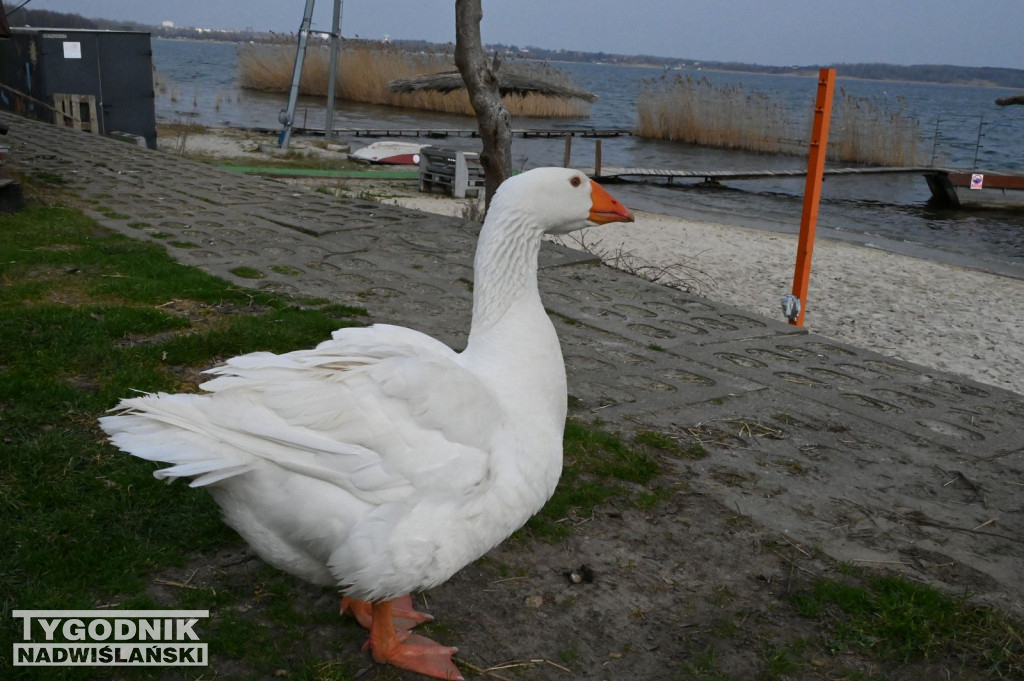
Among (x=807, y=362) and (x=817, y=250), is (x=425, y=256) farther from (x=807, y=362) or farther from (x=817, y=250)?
(x=817, y=250)

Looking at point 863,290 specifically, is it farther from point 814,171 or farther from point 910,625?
point 910,625

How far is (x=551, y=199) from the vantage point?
9.88 feet

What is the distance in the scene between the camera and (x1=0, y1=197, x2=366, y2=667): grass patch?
279 centimetres

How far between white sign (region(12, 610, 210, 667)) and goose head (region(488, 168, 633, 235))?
5.62ft

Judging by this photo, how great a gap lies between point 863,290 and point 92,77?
14.7 metres

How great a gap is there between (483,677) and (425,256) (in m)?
5.20

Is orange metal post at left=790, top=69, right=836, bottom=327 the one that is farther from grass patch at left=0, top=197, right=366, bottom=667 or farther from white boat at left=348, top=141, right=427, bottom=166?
white boat at left=348, top=141, right=427, bottom=166

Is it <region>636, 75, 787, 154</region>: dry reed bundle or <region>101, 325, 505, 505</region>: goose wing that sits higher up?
<region>636, 75, 787, 154</region>: dry reed bundle

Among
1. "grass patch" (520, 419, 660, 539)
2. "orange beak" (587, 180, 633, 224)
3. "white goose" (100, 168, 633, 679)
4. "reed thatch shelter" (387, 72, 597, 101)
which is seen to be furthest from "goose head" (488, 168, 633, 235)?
"reed thatch shelter" (387, 72, 597, 101)

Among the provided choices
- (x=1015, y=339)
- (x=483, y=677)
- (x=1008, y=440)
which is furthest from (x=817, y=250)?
(x=483, y=677)

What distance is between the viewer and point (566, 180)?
3.02 metres

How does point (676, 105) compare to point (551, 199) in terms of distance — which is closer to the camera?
point (551, 199)

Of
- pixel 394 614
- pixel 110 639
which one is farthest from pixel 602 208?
pixel 110 639

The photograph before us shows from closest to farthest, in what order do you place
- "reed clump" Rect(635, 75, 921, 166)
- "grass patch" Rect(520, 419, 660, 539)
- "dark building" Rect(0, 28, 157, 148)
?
"grass patch" Rect(520, 419, 660, 539) → "dark building" Rect(0, 28, 157, 148) → "reed clump" Rect(635, 75, 921, 166)
